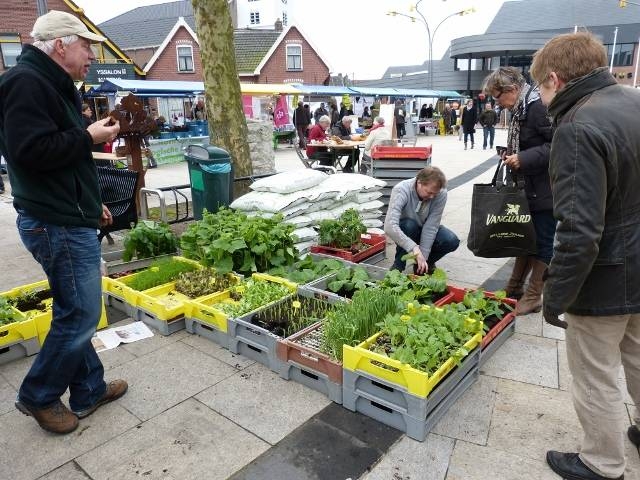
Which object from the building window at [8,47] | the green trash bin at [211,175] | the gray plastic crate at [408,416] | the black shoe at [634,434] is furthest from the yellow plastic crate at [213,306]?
the building window at [8,47]

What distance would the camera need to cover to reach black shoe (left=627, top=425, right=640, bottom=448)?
8.30 feet

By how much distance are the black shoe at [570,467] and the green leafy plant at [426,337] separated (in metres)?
0.67

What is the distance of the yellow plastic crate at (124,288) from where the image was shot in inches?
165

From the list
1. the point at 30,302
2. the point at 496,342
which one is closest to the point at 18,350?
the point at 30,302

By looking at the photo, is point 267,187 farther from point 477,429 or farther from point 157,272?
point 477,429

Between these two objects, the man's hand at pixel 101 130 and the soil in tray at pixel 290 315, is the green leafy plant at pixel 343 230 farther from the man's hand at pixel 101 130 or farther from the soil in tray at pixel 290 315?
the man's hand at pixel 101 130

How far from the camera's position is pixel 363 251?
5.46 metres

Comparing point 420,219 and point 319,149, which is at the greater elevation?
point 319,149

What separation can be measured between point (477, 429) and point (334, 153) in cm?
960

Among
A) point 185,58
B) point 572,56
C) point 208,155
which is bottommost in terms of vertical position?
point 208,155

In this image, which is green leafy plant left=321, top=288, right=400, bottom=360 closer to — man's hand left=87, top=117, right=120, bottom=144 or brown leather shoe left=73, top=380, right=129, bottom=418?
brown leather shoe left=73, top=380, right=129, bottom=418

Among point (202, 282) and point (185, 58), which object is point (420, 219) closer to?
point (202, 282)

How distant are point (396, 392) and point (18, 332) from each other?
2.73m

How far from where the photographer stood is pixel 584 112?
1916 mm
